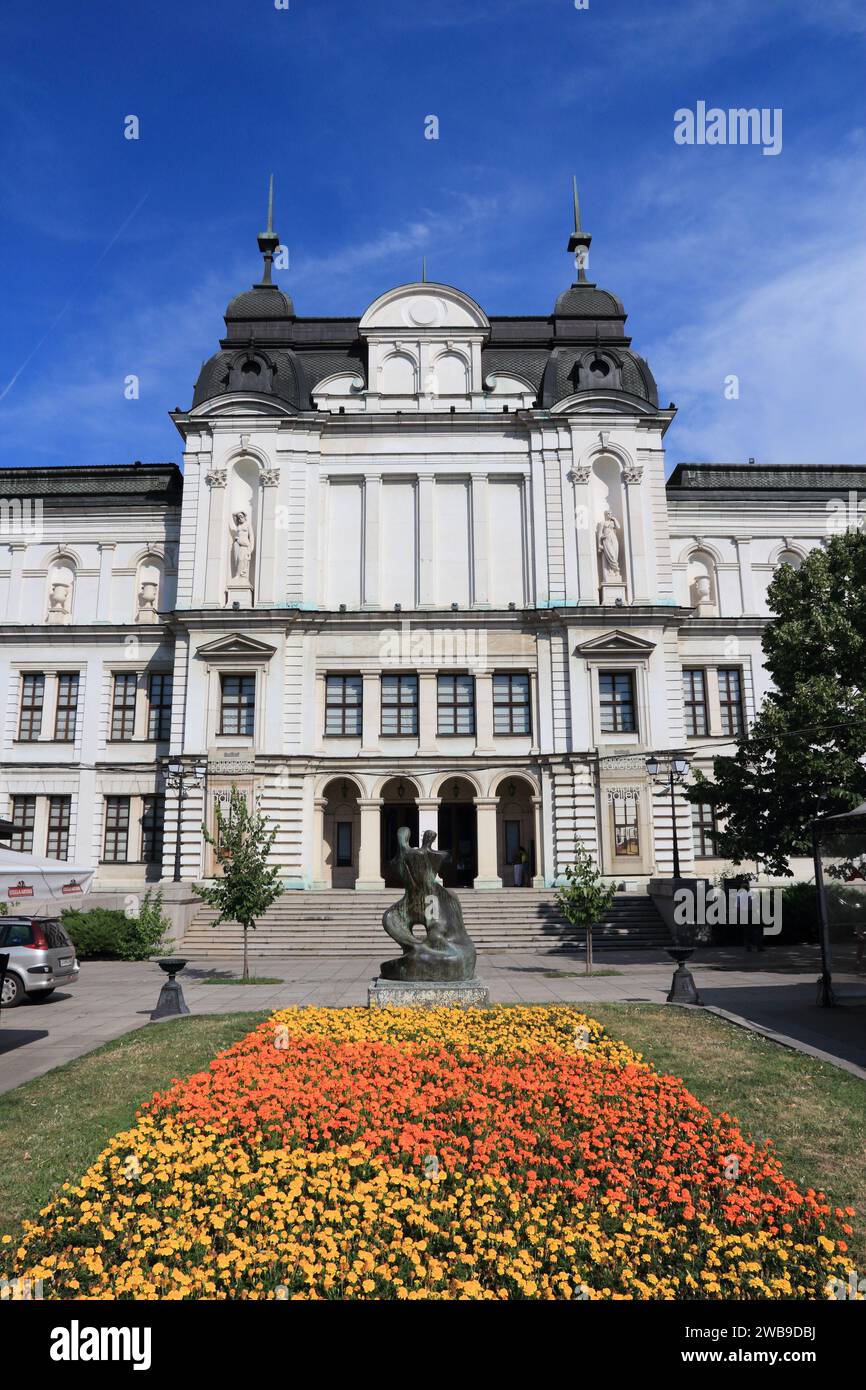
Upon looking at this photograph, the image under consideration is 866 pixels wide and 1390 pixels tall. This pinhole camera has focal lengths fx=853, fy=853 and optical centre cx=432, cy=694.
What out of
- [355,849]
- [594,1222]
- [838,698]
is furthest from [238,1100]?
[355,849]

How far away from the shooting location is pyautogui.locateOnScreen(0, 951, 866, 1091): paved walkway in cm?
1412

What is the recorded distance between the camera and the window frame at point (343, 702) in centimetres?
3678

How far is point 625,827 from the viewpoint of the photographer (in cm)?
3503

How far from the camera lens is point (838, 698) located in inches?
945

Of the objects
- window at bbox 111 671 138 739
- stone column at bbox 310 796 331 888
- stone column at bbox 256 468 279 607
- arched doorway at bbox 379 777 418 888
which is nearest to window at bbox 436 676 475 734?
arched doorway at bbox 379 777 418 888

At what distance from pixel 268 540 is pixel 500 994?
24.4 metres

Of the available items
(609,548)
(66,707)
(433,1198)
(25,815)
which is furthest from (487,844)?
(433,1198)

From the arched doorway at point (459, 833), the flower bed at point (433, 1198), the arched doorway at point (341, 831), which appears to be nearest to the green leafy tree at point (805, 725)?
the arched doorway at point (459, 833)

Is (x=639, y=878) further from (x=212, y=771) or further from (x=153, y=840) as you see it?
(x=153, y=840)

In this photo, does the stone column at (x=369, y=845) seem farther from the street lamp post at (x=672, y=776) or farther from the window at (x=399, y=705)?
the street lamp post at (x=672, y=776)

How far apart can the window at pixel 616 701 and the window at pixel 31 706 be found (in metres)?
25.4

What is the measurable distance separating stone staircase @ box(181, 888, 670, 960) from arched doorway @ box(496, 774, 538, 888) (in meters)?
4.36
